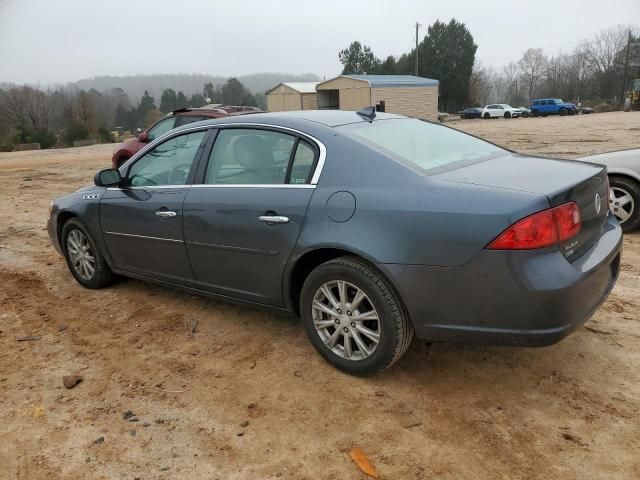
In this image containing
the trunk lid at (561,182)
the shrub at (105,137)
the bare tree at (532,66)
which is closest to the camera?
the trunk lid at (561,182)

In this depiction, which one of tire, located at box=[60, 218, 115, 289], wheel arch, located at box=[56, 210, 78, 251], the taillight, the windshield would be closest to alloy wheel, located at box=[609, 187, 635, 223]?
the windshield

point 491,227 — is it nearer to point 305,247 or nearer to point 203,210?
point 305,247

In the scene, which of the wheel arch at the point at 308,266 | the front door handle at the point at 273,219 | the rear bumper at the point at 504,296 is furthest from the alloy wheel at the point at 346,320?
the front door handle at the point at 273,219

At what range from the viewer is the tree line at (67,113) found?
38.8 meters

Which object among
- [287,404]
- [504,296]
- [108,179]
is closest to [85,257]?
[108,179]

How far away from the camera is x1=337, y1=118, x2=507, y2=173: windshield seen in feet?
10.1

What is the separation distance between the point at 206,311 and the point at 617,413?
2898mm

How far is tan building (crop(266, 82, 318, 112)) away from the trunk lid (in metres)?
38.7

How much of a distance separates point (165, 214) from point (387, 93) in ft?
117

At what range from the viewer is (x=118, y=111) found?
83.9m

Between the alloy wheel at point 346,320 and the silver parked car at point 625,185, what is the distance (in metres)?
3.82

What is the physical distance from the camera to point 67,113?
172ft

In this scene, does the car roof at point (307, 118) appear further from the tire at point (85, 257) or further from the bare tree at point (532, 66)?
the bare tree at point (532, 66)

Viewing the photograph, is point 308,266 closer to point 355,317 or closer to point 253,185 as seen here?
point 355,317
